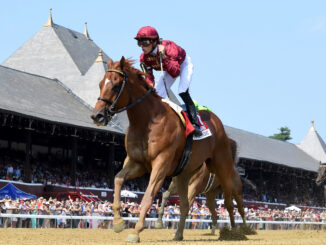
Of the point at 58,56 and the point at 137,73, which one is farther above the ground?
the point at 58,56

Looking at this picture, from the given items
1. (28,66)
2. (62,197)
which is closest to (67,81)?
(28,66)

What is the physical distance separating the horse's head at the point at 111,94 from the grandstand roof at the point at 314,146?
58334 millimetres

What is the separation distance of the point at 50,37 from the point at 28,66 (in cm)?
311

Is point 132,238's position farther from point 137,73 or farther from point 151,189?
point 137,73

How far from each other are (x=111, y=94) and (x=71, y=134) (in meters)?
21.7

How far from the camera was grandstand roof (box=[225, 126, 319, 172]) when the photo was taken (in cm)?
4628

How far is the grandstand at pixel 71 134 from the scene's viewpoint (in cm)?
2734

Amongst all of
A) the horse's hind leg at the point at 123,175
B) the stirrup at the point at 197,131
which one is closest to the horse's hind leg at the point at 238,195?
the stirrup at the point at 197,131

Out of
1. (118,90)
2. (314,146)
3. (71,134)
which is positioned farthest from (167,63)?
(314,146)

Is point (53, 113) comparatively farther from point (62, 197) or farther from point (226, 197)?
point (226, 197)

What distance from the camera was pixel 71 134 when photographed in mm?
29281

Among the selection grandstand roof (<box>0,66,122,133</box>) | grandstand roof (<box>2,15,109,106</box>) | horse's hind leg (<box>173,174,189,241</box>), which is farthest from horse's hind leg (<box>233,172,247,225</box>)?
grandstand roof (<box>2,15,109,106</box>)

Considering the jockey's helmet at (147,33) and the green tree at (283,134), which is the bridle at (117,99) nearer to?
the jockey's helmet at (147,33)

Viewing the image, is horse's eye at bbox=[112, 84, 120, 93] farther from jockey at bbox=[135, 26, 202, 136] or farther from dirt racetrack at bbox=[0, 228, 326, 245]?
dirt racetrack at bbox=[0, 228, 326, 245]
